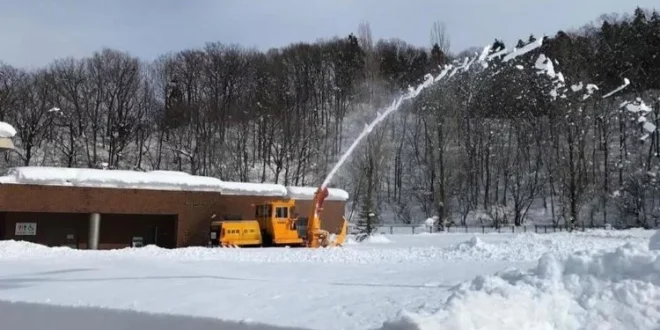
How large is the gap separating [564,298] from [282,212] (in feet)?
87.4

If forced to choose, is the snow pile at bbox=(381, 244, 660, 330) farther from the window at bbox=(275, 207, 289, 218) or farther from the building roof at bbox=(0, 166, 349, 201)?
the building roof at bbox=(0, 166, 349, 201)

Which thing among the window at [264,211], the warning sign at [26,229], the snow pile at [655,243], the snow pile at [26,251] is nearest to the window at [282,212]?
the window at [264,211]

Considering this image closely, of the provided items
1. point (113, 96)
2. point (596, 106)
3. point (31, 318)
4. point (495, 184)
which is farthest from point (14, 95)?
point (31, 318)

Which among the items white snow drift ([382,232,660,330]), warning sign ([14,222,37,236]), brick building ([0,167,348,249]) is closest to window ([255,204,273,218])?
brick building ([0,167,348,249])

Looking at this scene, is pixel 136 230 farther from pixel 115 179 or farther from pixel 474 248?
pixel 474 248

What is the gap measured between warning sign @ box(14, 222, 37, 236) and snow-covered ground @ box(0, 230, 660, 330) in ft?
62.0

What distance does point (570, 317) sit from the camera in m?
8.00

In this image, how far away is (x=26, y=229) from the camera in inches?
1373

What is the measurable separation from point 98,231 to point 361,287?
27324mm

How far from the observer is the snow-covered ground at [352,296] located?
796cm

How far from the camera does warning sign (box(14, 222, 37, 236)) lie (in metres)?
34.6


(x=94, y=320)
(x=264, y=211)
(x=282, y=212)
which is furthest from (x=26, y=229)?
(x=94, y=320)

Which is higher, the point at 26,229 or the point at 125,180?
the point at 125,180

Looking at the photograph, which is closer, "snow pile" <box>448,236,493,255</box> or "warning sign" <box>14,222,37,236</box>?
"snow pile" <box>448,236,493,255</box>
